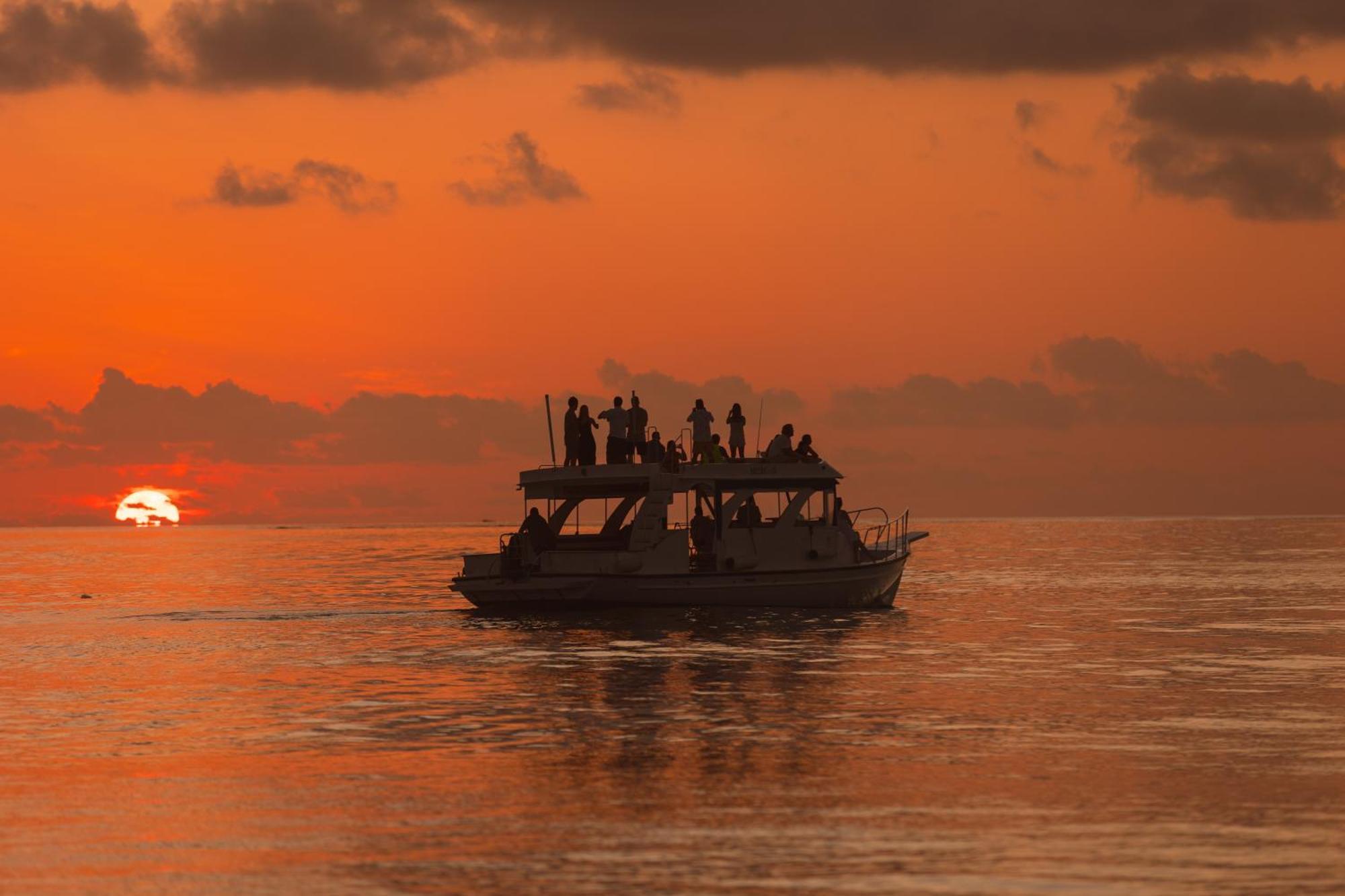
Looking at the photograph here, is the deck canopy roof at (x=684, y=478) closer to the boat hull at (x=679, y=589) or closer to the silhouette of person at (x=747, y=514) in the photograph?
the silhouette of person at (x=747, y=514)

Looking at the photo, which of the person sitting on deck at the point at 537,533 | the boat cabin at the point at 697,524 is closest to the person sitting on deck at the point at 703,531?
the boat cabin at the point at 697,524

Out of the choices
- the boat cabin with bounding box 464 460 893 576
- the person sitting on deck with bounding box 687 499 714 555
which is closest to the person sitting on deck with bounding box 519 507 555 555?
the boat cabin with bounding box 464 460 893 576

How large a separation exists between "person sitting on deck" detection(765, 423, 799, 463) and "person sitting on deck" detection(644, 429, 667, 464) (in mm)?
3137

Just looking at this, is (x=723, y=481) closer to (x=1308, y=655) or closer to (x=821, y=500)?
(x=821, y=500)

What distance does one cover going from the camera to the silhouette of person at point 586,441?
1885 inches

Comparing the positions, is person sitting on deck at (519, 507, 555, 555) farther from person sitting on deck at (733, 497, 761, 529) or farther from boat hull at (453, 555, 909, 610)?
person sitting on deck at (733, 497, 761, 529)

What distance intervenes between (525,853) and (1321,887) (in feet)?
25.1

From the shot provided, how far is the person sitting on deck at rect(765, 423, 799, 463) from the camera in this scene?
1916 inches

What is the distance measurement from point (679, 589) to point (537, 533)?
14.8 feet

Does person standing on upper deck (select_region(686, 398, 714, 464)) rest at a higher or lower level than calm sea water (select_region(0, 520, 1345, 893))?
higher

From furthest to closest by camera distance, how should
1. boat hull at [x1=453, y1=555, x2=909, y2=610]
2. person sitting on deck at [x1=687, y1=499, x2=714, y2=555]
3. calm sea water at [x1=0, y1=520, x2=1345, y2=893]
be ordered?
person sitting on deck at [x1=687, y1=499, x2=714, y2=555] → boat hull at [x1=453, y1=555, x2=909, y2=610] → calm sea water at [x1=0, y1=520, x2=1345, y2=893]

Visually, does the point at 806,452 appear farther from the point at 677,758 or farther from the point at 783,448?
the point at 677,758

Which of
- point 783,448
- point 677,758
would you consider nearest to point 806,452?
point 783,448

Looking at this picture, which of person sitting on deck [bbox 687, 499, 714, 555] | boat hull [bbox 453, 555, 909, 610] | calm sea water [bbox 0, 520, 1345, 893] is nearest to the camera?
calm sea water [bbox 0, 520, 1345, 893]
